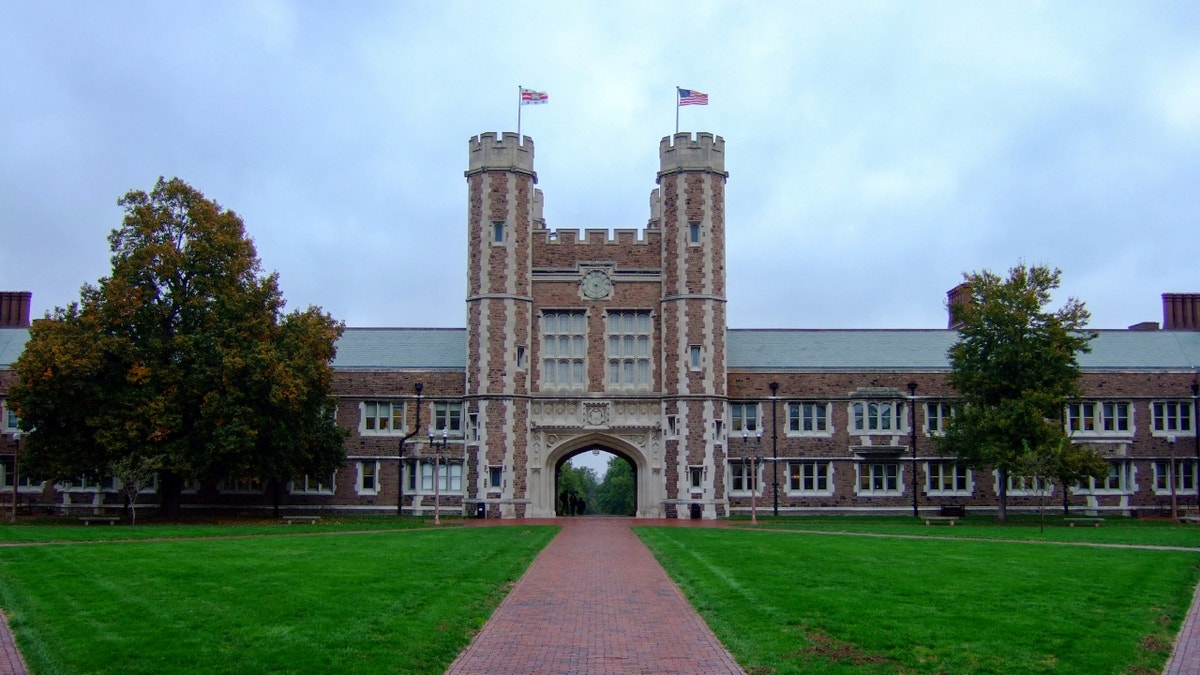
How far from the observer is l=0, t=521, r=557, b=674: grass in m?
11.8

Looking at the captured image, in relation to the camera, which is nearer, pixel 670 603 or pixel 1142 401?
pixel 670 603

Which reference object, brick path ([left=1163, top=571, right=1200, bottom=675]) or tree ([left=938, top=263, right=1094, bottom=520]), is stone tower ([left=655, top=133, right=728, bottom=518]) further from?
brick path ([left=1163, top=571, right=1200, bottom=675])

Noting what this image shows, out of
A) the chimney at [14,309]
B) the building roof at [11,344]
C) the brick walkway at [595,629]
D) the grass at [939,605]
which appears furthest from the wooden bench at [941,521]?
the chimney at [14,309]

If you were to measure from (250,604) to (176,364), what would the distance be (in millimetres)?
23992

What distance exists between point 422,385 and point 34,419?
13719 mm

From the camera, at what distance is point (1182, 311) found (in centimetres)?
5134

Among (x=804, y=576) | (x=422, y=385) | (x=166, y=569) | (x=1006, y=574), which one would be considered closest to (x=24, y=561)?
(x=166, y=569)

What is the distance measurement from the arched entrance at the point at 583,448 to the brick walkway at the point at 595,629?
20.1 m

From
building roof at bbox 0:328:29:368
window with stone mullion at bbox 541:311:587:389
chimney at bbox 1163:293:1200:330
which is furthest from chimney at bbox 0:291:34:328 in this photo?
chimney at bbox 1163:293:1200:330

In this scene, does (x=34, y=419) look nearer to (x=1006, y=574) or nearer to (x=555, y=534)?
(x=555, y=534)

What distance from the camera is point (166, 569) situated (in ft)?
62.4

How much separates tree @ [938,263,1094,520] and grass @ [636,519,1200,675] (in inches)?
541

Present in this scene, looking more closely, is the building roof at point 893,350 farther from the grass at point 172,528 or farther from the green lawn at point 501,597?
the green lawn at point 501,597

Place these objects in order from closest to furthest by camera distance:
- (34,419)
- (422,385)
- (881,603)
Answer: (881,603)
(34,419)
(422,385)
